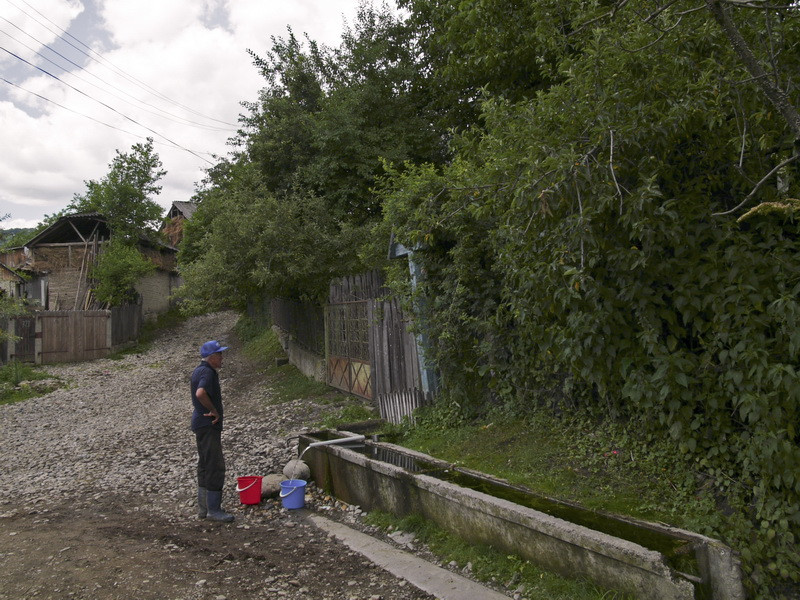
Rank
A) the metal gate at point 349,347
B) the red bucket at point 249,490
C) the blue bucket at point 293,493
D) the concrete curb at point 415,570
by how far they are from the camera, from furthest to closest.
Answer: the metal gate at point 349,347 → the red bucket at point 249,490 → the blue bucket at point 293,493 → the concrete curb at point 415,570

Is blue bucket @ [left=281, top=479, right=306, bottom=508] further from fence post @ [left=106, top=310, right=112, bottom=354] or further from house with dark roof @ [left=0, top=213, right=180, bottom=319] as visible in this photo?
house with dark roof @ [left=0, top=213, right=180, bottom=319]

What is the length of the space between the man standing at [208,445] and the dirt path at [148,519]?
23cm

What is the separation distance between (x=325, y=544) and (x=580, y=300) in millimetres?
3072

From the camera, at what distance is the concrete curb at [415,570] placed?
4.00 meters

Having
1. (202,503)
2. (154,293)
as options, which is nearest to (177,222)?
(154,293)

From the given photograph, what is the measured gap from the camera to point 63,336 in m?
20.5

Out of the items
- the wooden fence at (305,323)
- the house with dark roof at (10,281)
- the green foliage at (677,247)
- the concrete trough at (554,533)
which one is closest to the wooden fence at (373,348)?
the wooden fence at (305,323)

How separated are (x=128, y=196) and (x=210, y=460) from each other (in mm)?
24471

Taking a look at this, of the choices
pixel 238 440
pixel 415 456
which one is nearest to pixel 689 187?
pixel 415 456

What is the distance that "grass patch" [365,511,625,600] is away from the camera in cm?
362

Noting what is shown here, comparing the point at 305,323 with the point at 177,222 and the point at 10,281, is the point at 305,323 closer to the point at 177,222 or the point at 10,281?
the point at 10,281

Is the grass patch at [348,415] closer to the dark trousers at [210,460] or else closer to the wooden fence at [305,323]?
the dark trousers at [210,460]

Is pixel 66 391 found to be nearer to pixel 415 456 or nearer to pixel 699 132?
pixel 415 456

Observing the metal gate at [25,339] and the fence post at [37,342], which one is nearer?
the metal gate at [25,339]
